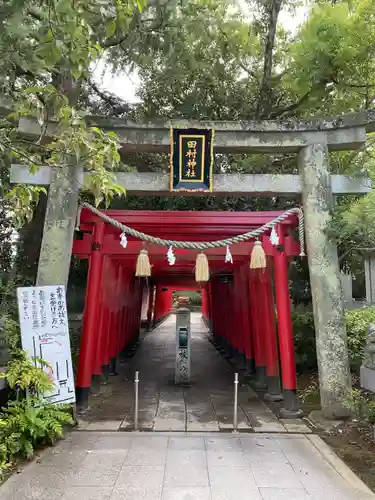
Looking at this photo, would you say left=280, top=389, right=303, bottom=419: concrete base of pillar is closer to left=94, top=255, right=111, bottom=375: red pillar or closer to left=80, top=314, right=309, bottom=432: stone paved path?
left=80, top=314, right=309, bottom=432: stone paved path

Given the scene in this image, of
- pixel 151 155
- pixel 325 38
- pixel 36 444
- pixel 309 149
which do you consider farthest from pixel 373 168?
pixel 151 155

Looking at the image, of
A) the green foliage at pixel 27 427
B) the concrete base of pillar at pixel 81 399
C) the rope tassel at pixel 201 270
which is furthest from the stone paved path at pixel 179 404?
the rope tassel at pixel 201 270

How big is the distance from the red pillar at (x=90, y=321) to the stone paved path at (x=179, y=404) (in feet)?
1.69

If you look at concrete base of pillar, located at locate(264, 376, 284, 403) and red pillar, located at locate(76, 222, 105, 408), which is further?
concrete base of pillar, located at locate(264, 376, 284, 403)

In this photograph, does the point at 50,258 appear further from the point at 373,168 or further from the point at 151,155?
the point at 151,155

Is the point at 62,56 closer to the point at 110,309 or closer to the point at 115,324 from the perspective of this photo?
the point at 110,309

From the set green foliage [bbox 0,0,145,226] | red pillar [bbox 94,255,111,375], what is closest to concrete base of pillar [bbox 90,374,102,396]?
red pillar [bbox 94,255,111,375]

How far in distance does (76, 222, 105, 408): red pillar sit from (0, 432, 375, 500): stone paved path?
1431 millimetres

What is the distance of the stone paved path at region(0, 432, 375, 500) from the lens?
4.21 meters

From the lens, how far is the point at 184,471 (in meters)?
4.75

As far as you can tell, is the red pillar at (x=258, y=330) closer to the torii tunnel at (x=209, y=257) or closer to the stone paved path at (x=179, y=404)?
the torii tunnel at (x=209, y=257)

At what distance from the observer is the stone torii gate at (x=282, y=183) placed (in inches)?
276

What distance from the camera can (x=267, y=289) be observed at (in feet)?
29.2

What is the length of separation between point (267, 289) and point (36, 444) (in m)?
5.44
